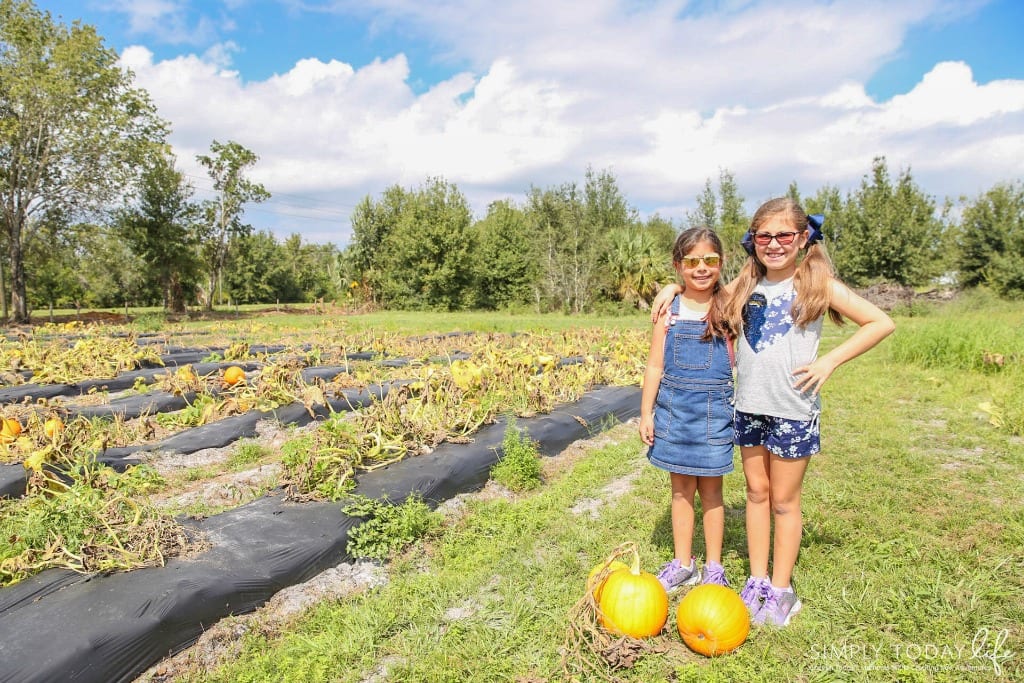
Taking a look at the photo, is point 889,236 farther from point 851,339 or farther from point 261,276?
point 261,276

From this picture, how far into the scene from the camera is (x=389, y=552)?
336 cm

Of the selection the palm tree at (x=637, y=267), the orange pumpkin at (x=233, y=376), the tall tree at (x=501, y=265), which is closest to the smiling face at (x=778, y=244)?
the orange pumpkin at (x=233, y=376)

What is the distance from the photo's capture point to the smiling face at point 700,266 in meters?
2.61

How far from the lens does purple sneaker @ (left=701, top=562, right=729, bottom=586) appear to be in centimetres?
276

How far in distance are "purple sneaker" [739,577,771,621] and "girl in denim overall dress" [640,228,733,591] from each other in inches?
5.7

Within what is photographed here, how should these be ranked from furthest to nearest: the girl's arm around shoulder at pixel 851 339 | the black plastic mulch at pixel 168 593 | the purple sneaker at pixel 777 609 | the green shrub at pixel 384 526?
the green shrub at pixel 384 526
the purple sneaker at pixel 777 609
the girl's arm around shoulder at pixel 851 339
the black plastic mulch at pixel 168 593

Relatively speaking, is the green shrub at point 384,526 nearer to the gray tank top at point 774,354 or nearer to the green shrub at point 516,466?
the green shrub at point 516,466

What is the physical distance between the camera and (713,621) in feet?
7.59

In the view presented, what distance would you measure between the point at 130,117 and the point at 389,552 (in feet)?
85.8

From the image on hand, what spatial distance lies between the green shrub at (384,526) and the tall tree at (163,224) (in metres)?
25.8

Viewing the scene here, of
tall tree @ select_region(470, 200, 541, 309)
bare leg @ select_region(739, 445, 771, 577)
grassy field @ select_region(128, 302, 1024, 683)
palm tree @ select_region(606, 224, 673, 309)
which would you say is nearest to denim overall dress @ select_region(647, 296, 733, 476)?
bare leg @ select_region(739, 445, 771, 577)

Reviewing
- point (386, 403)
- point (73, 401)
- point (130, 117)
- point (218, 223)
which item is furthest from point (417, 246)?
point (386, 403)

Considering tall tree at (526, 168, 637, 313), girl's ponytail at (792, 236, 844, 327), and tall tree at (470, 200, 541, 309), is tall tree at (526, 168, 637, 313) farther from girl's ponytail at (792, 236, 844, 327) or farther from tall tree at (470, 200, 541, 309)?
girl's ponytail at (792, 236, 844, 327)

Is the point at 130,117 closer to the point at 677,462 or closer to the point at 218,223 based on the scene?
the point at 218,223
